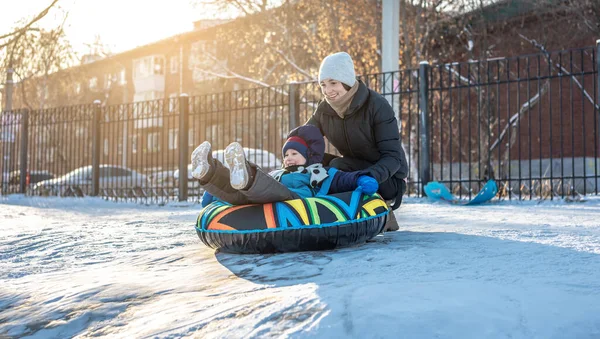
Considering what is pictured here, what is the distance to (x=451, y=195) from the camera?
991 cm

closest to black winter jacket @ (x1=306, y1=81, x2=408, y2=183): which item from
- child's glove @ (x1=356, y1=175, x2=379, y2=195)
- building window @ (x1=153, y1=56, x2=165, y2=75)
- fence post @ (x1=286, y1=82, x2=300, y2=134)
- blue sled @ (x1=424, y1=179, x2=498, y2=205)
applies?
child's glove @ (x1=356, y1=175, x2=379, y2=195)

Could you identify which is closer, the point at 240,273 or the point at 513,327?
the point at 513,327

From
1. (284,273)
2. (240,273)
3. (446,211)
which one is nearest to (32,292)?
(240,273)

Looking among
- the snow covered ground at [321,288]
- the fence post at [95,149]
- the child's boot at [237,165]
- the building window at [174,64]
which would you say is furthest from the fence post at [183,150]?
the building window at [174,64]

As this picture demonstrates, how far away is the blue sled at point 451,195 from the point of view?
9.34 metres

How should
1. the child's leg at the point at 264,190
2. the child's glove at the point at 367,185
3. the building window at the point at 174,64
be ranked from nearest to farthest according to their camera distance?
the child's leg at the point at 264,190 → the child's glove at the point at 367,185 → the building window at the point at 174,64

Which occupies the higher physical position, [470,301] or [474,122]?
[474,122]

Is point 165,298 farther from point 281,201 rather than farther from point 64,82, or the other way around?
point 64,82

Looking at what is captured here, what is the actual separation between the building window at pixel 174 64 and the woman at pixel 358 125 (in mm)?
39236

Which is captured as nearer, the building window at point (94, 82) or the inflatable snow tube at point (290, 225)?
the inflatable snow tube at point (290, 225)

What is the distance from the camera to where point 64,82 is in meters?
34.8

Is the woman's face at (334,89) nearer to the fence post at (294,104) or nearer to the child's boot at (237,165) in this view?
the child's boot at (237,165)

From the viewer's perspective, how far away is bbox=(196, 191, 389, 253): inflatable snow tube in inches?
158

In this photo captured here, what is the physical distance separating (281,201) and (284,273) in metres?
0.79
